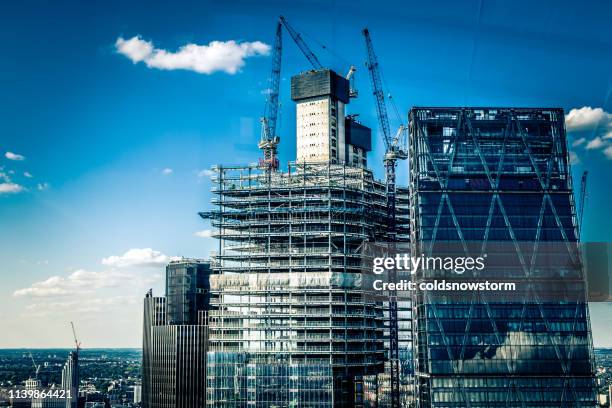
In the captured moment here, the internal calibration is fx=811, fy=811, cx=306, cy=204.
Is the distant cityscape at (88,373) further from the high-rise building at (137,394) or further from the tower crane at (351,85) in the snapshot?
the tower crane at (351,85)

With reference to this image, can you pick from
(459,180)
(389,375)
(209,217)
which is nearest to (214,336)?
(209,217)

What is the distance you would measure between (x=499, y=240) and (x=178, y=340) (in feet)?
77.9

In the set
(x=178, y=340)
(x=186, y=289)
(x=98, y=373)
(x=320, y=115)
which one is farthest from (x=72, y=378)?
(x=320, y=115)

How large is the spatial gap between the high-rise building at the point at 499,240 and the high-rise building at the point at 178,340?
18106 mm

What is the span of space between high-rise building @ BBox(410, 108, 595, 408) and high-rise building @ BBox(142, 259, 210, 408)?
1811 centimetres

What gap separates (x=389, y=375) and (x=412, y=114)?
48.1 feet

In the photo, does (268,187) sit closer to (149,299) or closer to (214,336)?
(214,336)

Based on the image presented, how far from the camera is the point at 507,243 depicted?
38344 millimetres

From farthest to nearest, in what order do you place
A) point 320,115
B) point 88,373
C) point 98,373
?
point 98,373, point 88,373, point 320,115

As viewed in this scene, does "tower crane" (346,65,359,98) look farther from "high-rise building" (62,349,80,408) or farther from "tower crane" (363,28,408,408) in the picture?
"high-rise building" (62,349,80,408)

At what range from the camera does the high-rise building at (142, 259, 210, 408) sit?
51.9m

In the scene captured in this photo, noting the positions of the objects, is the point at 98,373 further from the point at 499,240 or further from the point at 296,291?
the point at 499,240

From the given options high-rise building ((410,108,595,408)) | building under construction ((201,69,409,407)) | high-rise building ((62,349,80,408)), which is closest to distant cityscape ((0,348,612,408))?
high-rise building ((62,349,80,408))

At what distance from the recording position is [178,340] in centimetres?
5278
